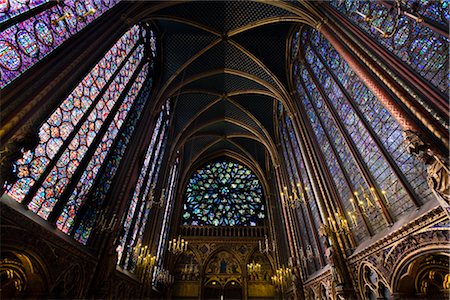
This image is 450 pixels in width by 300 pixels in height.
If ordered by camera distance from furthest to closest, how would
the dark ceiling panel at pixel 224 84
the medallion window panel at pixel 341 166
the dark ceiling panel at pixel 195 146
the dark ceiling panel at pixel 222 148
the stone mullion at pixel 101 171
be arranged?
1. the dark ceiling panel at pixel 222 148
2. the dark ceiling panel at pixel 195 146
3. the dark ceiling panel at pixel 224 84
4. the medallion window panel at pixel 341 166
5. the stone mullion at pixel 101 171

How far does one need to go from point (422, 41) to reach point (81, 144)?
34.9 feet

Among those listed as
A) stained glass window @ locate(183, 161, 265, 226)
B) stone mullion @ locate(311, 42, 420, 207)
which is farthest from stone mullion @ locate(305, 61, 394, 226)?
stained glass window @ locate(183, 161, 265, 226)

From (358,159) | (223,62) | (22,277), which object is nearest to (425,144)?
(358,159)

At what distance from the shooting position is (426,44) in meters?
6.21

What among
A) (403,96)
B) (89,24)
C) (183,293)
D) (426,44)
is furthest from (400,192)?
(183,293)

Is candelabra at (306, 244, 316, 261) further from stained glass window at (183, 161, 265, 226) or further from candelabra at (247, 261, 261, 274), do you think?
stained glass window at (183, 161, 265, 226)

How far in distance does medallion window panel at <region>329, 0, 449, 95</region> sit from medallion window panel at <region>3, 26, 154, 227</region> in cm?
822

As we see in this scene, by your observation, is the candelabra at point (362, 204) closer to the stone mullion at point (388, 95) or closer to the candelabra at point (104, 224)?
the stone mullion at point (388, 95)

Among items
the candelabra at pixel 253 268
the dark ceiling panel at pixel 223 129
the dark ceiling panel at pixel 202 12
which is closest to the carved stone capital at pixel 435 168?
the dark ceiling panel at pixel 202 12

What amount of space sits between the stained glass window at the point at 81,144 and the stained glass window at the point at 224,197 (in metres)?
12.2

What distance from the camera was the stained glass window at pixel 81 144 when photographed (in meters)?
6.48

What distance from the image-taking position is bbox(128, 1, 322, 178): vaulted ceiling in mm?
12992

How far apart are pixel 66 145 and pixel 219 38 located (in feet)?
35.0

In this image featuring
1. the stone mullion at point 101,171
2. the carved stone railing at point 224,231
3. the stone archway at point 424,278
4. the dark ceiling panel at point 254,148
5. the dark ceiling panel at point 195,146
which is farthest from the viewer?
the dark ceiling panel at point 254,148
